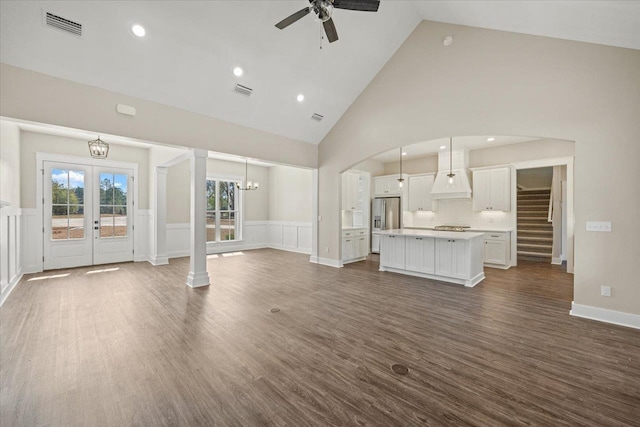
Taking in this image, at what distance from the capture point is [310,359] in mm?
2436

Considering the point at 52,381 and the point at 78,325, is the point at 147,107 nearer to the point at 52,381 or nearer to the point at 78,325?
the point at 78,325

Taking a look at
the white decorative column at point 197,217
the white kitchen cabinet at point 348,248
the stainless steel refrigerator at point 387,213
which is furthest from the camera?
the stainless steel refrigerator at point 387,213

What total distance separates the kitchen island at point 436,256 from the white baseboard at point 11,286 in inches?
259

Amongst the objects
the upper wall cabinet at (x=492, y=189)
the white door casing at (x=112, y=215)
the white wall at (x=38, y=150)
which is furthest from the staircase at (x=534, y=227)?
the white wall at (x=38, y=150)

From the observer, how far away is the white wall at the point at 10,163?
4000 millimetres

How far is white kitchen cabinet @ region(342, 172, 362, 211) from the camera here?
709cm

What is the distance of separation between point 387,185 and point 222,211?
5.64 m

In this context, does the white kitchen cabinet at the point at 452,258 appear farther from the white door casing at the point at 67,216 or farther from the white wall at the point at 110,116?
the white door casing at the point at 67,216

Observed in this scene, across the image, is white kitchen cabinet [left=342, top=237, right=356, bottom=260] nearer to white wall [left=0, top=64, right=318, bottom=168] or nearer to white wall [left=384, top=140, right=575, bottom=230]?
white wall [left=384, top=140, right=575, bottom=230]

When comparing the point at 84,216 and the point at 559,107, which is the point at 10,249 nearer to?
the point at 84,216

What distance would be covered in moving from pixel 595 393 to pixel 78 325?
5.19 m

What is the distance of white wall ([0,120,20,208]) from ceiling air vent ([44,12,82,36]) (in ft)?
7.16

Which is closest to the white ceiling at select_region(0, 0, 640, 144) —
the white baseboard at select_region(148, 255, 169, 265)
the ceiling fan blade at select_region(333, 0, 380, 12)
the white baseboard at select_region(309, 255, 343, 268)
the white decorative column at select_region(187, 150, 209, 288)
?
the white decorative column at select_region(187, 150, 209, 288)

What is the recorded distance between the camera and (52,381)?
211 centimetres
